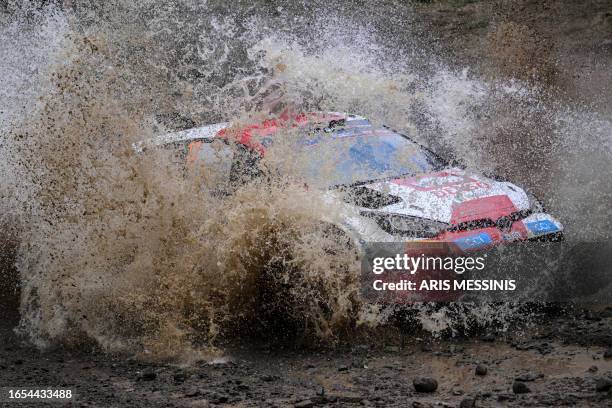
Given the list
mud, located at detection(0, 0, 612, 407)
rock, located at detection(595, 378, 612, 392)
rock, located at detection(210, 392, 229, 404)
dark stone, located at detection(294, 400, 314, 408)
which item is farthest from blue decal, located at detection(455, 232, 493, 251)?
rock, located at detection(210, 392, 229, 404)

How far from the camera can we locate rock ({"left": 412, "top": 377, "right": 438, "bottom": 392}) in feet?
14.6

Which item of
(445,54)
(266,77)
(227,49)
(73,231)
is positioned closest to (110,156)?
(73,231)

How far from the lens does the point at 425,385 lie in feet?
14.6

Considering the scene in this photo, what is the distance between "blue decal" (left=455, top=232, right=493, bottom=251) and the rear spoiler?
2.39 metres

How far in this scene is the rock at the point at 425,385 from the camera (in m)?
4.45

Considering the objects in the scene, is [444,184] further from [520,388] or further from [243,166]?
[520,388]

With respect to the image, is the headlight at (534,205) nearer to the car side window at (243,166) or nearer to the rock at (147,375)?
the car side window at (243,166)

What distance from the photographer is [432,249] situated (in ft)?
17.6

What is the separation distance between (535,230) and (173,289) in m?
2.59

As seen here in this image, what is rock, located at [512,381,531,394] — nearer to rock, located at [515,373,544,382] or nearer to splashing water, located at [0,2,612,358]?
rock, located at [515,373,544,382]

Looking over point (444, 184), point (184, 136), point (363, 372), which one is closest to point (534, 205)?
point (444, 184)

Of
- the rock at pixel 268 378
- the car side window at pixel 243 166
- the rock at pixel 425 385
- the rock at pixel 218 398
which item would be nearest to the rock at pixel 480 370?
the rock at pixel 425 385

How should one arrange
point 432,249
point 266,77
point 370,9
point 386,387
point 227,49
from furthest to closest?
point 370,9 < point 227,49 < point 266,77 < point 432,249 < point 386,387

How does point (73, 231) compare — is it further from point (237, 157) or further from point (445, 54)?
point (445, 54)
